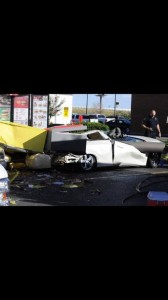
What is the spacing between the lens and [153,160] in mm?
12070

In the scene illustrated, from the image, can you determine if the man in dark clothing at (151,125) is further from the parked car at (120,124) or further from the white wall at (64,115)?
the parked car at (120,124)

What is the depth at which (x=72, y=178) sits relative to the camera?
412 inches

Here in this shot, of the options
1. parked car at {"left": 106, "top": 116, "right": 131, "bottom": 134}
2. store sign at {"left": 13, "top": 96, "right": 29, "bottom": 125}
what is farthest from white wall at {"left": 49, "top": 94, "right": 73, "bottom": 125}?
store sign at {"left": 13, "top": 96, "right": 29, "bottom": 125}

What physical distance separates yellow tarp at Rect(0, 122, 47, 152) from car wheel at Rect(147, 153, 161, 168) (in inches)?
119

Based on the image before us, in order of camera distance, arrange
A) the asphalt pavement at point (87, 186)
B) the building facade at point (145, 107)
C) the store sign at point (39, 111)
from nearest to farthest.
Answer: the asphalt pavement at point (87, 186) < the store sign at point (39, 111) < the building facade at point (145, 107)

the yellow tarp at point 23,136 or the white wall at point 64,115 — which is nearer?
the yellow tarp at point 23,136

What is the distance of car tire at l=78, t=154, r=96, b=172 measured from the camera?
1129 centimetres

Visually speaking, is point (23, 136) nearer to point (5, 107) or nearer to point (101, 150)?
point (101, 150)

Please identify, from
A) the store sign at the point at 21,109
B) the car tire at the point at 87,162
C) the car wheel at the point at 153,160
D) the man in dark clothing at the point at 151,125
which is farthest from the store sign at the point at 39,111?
the car wheel at the point at 153,160

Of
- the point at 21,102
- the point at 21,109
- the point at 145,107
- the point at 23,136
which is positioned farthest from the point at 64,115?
the point at 23,136

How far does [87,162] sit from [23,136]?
1.82m

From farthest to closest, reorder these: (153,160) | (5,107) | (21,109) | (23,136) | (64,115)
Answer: (64,115) → (21,109) → (5,107) → (153,160) → (23,136)

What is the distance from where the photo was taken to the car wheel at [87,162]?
11289mm
